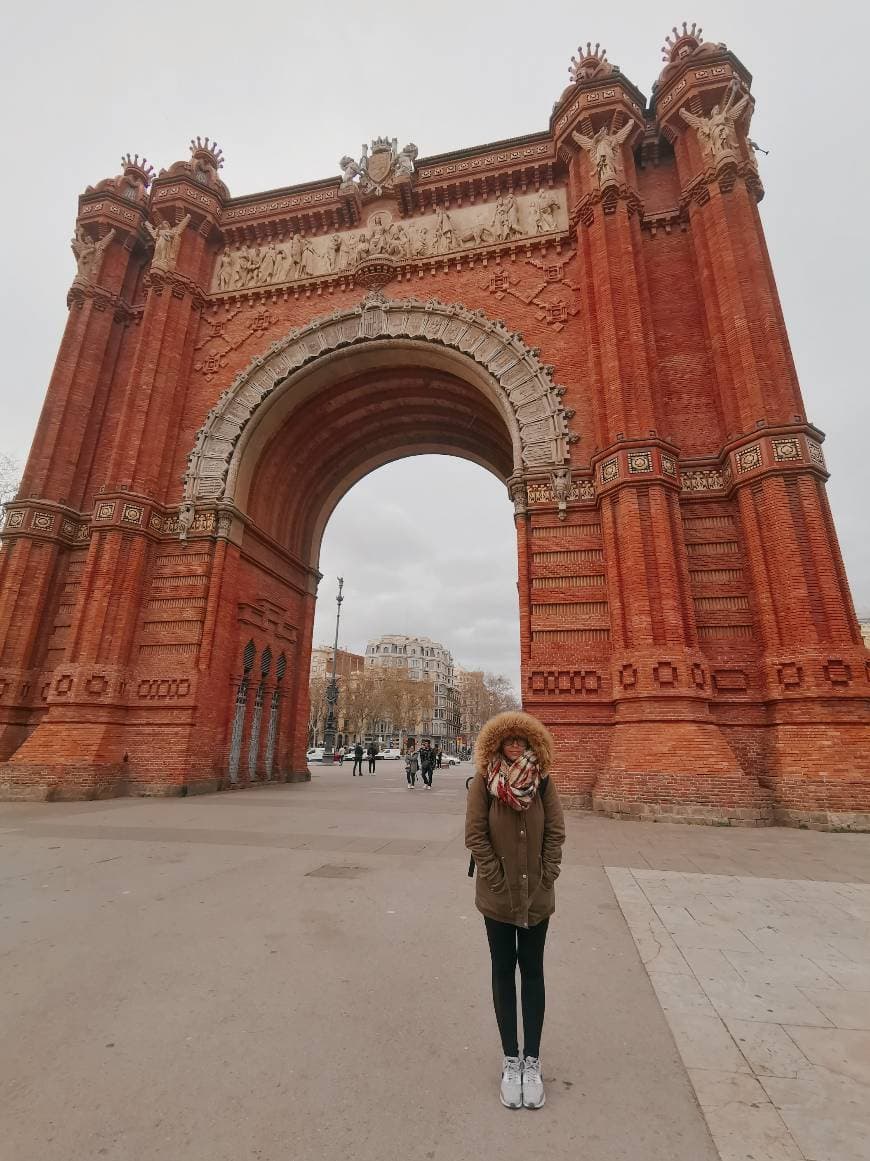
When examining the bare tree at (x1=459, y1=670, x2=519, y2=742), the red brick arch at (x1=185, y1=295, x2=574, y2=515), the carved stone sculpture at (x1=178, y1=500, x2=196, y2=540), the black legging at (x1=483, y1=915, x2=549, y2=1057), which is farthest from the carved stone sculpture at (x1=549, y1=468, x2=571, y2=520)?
the bare tree at (x1=459, y1=670, x2=519, y2=742)

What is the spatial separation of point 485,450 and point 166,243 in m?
11.9

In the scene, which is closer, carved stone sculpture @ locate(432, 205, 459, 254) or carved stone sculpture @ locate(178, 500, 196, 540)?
carved stone sculpture @ locate(178, 500, 196, 540)

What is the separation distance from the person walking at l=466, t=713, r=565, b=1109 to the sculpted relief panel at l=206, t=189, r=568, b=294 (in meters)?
17.2

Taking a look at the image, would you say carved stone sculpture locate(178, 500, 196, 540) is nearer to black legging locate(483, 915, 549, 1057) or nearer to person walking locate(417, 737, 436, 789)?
person walking locate(417, 737, 436, 789)

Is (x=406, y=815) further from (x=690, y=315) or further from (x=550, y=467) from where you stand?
(x=690, y=315)

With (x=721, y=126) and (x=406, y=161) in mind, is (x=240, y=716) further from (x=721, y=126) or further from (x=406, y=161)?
(x=721, y=126)

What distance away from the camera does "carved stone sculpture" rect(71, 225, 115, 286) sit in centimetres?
1817

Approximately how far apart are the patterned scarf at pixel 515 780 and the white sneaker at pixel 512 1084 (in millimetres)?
988

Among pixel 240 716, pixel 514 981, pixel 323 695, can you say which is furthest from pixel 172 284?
pixel 323 695

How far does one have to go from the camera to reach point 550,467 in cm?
1364

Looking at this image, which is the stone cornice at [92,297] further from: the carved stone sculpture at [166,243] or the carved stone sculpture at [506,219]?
the carved stone sculpture at [506,219]

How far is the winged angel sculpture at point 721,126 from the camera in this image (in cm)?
1407

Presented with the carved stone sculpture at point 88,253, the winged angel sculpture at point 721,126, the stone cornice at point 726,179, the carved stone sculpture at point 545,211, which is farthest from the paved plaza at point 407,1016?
the carved stone sculpture at point 88,253

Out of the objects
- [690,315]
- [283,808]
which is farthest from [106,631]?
[690,315]
